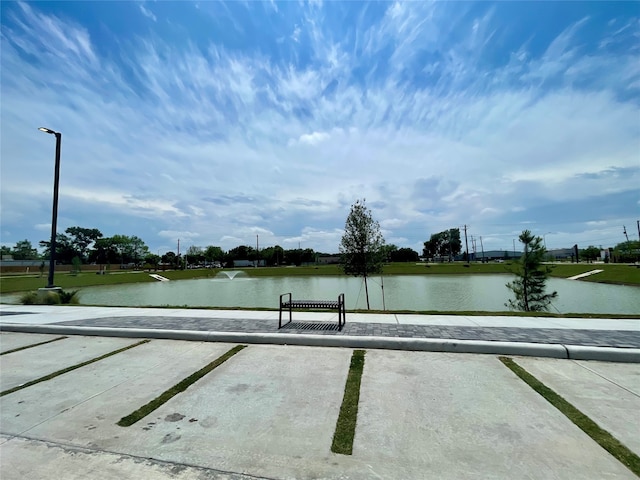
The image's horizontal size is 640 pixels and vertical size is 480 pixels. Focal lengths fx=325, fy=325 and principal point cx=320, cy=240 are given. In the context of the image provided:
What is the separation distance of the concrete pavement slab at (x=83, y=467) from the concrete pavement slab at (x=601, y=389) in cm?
362

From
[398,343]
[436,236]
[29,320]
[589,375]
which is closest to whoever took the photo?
[589,375]

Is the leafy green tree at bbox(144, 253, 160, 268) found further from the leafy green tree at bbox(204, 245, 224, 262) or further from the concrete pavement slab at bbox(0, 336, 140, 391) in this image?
the concrete pavement slab at bbox(0, 336, 140, 391)

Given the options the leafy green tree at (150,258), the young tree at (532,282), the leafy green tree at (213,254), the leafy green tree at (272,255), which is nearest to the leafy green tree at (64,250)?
the leafy green tree at (150,258)

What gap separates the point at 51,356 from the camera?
20.1 ft

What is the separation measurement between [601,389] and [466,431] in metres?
2.25

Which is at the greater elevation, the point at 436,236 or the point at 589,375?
the point at 436,236

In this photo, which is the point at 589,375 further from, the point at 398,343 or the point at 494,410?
the point at 398,343

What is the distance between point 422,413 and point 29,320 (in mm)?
10509

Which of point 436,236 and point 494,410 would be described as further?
point 436,236

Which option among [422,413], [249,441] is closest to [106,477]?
[249,441]

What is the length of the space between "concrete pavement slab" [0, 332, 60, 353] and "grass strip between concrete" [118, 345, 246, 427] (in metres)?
4.68

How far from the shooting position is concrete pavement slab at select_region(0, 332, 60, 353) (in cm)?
687

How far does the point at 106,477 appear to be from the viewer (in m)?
2.71

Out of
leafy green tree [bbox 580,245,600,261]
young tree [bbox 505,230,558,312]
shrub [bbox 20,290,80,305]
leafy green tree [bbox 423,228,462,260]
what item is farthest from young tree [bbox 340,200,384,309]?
leafy green tree [bbox 423,228,462,260]
